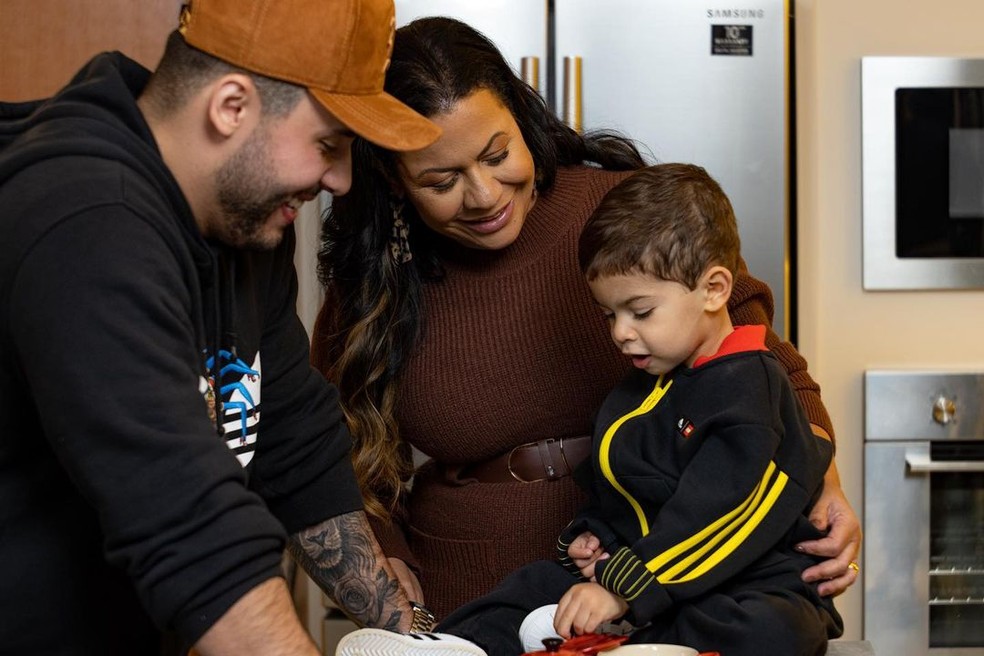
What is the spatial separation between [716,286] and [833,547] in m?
0.35

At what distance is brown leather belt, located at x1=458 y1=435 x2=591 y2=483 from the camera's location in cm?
177

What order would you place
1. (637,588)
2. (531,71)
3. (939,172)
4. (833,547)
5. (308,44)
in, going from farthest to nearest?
(939,172) → (531,71) → (833,547) → (637,588) → (308,44)

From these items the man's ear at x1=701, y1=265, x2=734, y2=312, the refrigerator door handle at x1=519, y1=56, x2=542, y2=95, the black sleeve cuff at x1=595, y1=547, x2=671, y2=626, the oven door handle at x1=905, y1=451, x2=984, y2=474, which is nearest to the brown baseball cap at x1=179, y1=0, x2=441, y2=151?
the man's ear at x1=701, y1=265, x2=734, y2=312

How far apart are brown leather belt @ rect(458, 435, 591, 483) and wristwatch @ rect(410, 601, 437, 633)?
0.84 ft

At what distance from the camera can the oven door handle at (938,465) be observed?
2479mm

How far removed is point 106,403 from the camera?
1.01m

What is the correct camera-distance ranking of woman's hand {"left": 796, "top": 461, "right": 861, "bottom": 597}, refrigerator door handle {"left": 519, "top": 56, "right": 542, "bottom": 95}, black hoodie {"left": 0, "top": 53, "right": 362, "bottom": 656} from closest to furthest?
black hoodie {"left": 0, "top": 53, "right": 362, "bottom": 656} → woman's hand {"left": 796, "top": 461, "right": 861, "bottom": 597} → refrigerator door handle {"left": 519, "top": 56, "right": 542, "bottom": 95}

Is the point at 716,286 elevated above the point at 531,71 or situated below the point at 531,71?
below

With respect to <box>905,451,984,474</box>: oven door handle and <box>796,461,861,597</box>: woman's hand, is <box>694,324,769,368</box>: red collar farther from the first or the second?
<box>905,451,984,474</box>: oven door handle

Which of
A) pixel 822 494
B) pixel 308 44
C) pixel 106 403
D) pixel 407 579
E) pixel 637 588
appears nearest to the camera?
pixel 106 403

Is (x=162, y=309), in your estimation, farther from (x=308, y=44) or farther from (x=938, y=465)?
(x=938, y=465)

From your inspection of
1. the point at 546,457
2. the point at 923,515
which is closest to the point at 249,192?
the point at 546,457

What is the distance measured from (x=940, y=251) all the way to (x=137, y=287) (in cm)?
200

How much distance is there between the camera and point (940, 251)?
2.57 m
